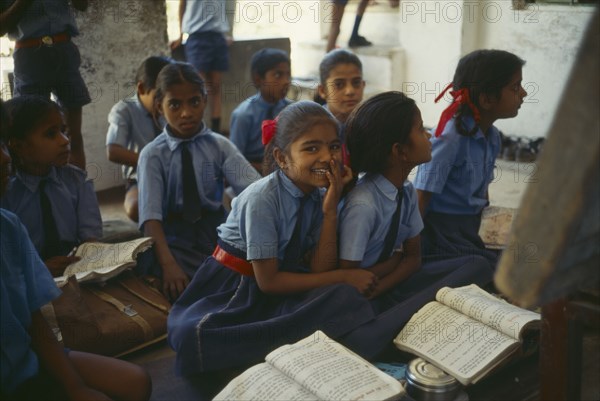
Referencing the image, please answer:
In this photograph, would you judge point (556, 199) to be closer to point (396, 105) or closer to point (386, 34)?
point (396, 105)

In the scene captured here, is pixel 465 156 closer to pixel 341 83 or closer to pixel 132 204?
pixel 341 83

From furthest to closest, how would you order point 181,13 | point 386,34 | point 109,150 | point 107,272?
point 386,34
point 181,13
point 109,150
point 107,272

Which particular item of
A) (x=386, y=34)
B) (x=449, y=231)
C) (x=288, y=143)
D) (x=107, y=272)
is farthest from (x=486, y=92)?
(x=386, y=34)

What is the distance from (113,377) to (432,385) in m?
0.87

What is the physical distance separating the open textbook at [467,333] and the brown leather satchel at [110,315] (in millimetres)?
903

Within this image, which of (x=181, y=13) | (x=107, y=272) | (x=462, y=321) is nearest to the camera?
(x=462, y=321)

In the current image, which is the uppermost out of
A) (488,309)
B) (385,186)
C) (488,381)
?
(385,186)

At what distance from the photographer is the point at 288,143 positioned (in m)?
2.32

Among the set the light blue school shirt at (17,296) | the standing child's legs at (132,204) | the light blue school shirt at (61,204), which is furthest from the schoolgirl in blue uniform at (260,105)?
the light blue school shirt at (17,296)

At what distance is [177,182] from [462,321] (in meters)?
1.35

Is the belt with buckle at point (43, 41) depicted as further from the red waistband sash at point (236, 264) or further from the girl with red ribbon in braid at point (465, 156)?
the girl with red ribbon in braid at point (465, 156)

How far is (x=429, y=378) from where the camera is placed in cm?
201

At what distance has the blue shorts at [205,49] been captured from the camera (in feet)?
16.4

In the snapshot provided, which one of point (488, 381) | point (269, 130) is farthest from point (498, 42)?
point (488, 381)
